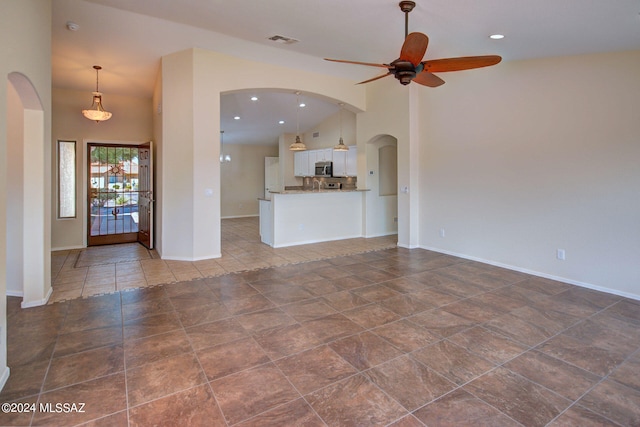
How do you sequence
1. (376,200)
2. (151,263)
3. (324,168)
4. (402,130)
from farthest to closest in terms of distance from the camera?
1. (324,168)
2. (376,200)
3. (402,130)
4. (151,263)

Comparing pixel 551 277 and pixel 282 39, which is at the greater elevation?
pixel 282 39

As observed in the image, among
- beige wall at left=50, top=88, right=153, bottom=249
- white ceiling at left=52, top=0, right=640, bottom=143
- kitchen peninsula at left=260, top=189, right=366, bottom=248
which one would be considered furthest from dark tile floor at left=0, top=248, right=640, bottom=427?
beige wall at left=50, top=88, right=153, bottom=249

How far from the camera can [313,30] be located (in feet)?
15.0

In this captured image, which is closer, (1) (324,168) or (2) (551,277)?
(2) (551,277)

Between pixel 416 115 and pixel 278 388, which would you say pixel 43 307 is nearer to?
pixel 278 388

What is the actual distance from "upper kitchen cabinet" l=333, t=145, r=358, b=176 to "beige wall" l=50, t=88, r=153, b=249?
4.68 m

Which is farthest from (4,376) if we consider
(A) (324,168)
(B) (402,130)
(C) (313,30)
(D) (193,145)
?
(A) (324,168)

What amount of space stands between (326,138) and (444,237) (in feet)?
16.3

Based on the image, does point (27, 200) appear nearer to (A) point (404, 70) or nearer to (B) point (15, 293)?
(B) point (15, 293)

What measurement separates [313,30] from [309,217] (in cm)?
352

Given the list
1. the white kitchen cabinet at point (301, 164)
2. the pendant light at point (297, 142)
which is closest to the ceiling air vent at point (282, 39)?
the pendant light at point (297, 142)

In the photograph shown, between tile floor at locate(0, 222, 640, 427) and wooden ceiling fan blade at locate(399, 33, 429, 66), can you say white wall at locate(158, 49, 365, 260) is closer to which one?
tile floor at locate(0, 222, 640, 427)

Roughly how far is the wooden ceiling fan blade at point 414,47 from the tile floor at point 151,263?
3.45 m

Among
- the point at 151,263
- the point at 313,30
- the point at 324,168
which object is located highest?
the point at 313,30
